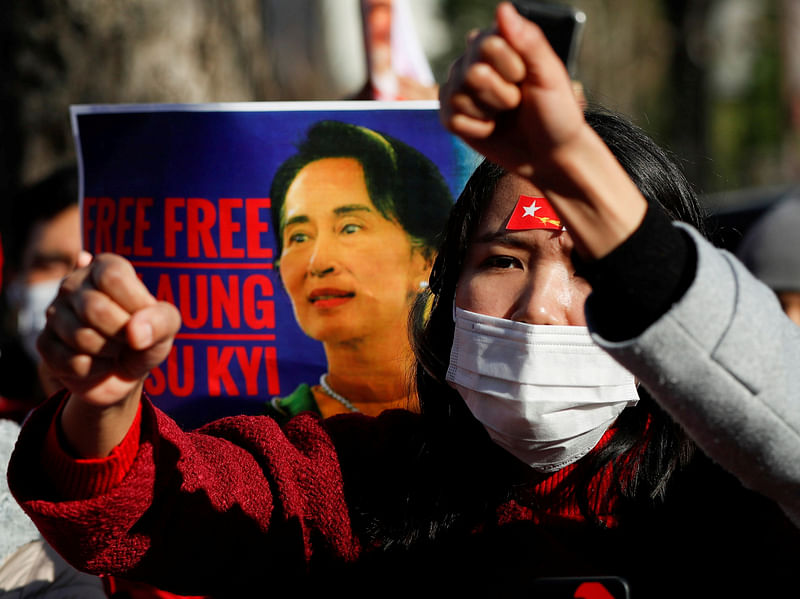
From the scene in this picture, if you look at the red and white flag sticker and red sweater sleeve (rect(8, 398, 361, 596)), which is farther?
the red and white flag sticker

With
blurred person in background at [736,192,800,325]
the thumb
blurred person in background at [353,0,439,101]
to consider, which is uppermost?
the thumb

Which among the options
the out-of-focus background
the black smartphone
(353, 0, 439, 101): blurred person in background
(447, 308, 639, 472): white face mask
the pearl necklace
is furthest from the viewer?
the out-of-focus background

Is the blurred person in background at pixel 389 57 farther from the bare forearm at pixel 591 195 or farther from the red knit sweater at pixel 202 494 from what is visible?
the bare forearm at pixel 591 195

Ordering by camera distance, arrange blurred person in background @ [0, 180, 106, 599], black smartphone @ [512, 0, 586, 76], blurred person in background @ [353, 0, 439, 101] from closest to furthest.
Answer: black smartphone @ [512, 0, 586, 76] → blurred person in background @ [353, 0, 439, 101] → blurred person in background @ [0, 180, 106, 599]

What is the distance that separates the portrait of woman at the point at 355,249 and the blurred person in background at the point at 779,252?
142 centimetres

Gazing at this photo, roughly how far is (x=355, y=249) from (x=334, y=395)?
354 mm

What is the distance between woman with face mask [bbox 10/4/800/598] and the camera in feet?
3.54

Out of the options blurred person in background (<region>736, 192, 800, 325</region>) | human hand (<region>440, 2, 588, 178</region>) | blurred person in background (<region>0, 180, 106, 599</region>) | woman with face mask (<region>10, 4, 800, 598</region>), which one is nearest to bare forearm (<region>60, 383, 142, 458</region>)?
woman with face mask (<region>10, 4, 800, 598</region>)

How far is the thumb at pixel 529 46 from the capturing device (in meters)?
0.99

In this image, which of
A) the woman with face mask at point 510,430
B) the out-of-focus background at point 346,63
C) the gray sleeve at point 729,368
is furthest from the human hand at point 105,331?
the out-of-focus background at point 346,63

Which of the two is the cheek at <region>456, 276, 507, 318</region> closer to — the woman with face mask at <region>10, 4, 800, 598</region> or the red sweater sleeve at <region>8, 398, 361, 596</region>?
the woman with face mask at <region>10, 4, 800, 598</region>

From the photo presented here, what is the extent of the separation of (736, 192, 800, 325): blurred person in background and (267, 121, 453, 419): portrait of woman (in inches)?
56.1

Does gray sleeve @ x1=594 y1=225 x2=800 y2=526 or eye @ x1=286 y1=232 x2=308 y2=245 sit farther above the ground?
gray sleeve @ x1=594 y1=225 x2=800 y2=526

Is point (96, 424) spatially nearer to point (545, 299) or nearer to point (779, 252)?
point (545, 299)
